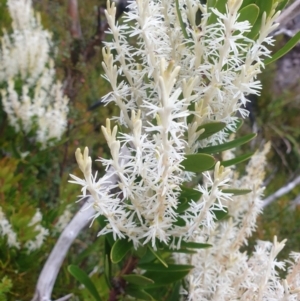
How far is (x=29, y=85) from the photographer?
1.49 m

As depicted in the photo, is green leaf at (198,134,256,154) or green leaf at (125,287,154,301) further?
green leaf at (125,287,154,301)

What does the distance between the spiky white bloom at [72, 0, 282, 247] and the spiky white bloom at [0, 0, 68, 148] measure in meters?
0.76

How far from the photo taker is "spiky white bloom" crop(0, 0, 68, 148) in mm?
1313

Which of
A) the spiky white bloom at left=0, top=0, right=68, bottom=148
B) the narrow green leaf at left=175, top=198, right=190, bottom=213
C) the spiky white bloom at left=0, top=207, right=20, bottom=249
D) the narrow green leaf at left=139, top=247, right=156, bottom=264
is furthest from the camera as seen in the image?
the spiky white bloom at left=0, top=0, right=68, bottom=148

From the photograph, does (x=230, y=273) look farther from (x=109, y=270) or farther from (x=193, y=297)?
(x=109, y=270)

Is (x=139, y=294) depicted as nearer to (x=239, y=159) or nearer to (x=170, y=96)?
(x=239, y=159)

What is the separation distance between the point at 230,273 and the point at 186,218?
255 mm

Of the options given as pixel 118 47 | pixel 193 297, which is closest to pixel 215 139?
pixel 118 47

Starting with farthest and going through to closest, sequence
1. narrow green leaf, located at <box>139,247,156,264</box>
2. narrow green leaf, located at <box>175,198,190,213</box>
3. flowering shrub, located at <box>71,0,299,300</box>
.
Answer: narrow green leaf, located at <box>139,247,156,264</box>
narrow green leaf, located at <box>175,198,190,213</box>
flowering shrub, located at <box>71,0,299,300</box>

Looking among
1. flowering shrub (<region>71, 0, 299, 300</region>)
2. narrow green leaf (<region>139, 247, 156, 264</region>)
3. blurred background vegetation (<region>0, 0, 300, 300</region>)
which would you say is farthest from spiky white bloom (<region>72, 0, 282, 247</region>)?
blurred background vegetation (<region>0, 0, 300, 300</region>)

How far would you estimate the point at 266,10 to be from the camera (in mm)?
570

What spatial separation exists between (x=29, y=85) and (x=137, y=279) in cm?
99

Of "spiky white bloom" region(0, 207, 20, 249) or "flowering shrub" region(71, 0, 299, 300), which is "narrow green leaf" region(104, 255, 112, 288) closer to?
"flowering shrub" region(71, 0, 299, 300)

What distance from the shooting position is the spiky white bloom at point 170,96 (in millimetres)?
507
